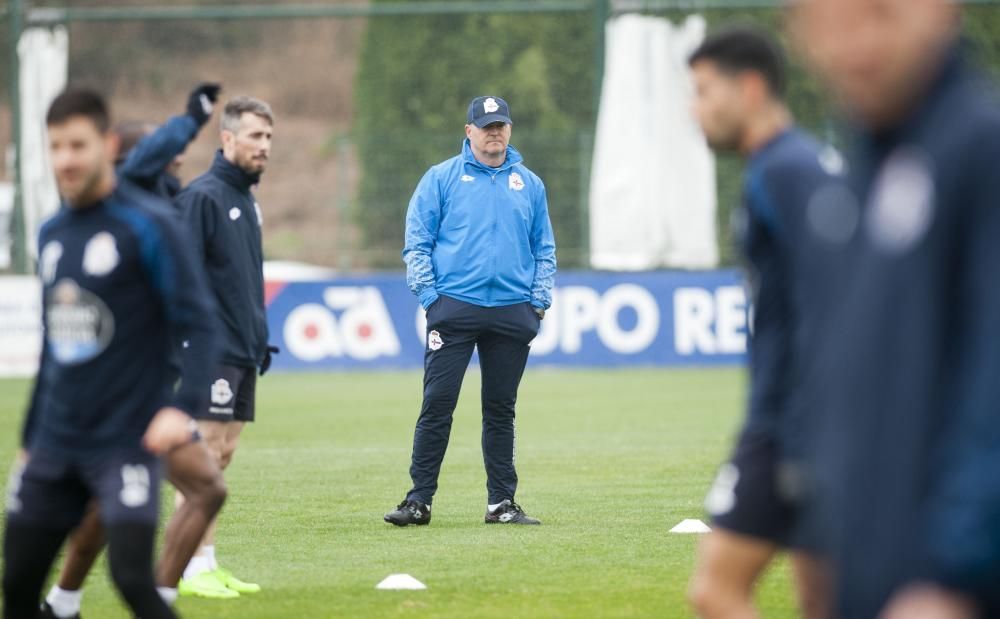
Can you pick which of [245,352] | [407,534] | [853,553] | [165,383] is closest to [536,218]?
[407,534]

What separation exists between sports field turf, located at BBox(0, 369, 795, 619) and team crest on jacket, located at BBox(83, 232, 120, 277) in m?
2.22

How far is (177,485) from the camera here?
249 inches

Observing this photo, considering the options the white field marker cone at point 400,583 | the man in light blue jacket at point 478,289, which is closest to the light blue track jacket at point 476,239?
the man in light blue jacket at point 478,289

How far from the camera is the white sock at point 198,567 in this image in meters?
7.39

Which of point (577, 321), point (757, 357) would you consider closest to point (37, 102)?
point (577, 321)

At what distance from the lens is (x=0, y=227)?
30.1 m

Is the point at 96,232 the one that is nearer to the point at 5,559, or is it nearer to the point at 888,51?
the point at 5,559

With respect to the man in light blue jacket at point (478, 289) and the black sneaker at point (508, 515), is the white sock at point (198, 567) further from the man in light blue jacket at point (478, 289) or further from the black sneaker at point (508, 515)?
the black sneaker at point (508, 515)

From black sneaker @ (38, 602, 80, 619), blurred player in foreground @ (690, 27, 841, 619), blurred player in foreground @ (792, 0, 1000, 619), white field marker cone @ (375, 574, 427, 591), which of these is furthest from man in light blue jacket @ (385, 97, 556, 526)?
blurred player in foreground @ (792, 0, 1000, 619)

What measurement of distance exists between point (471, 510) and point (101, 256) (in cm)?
547

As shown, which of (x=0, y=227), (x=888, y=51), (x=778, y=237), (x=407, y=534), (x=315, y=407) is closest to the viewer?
(x=888, y=51)

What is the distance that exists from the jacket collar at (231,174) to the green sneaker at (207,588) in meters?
1.79

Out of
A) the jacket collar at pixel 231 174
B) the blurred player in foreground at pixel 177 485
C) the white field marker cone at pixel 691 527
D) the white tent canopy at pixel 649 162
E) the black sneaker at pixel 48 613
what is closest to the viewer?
the blurred player in foreground at pixel 177 485

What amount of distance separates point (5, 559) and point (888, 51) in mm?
3495
